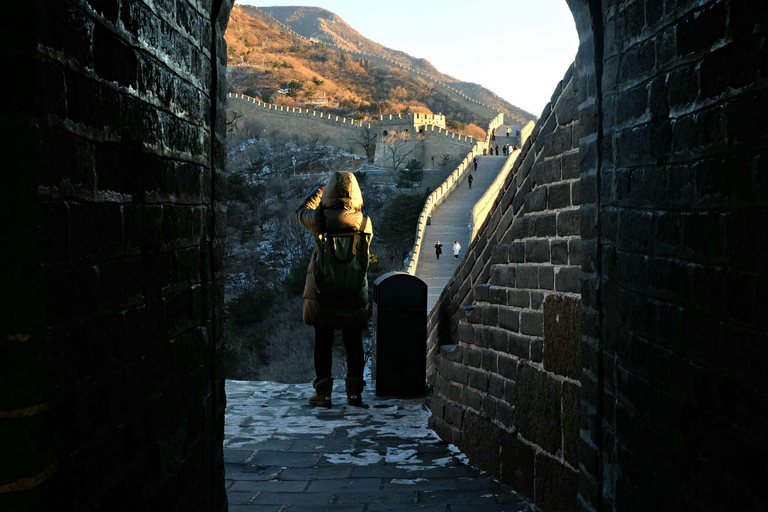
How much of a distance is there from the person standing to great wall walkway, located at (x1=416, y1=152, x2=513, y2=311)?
14.2 m

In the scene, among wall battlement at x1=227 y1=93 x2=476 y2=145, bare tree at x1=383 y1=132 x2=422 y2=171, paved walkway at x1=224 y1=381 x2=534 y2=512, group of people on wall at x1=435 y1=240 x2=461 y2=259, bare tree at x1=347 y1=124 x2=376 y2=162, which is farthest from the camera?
bare tree at x1=347 y1=124 x2=376 y2=162

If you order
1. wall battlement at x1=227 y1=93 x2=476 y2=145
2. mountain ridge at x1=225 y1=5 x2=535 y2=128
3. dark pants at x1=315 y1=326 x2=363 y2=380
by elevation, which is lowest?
dark pants at x1=315 y1=326 x2=363 y2=380

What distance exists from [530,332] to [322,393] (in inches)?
111

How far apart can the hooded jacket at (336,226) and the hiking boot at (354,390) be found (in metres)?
0.49

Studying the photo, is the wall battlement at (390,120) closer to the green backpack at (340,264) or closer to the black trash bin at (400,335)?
the black trash bin at (400,335)

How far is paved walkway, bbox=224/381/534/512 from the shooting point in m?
4.08

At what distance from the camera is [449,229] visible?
3158cm

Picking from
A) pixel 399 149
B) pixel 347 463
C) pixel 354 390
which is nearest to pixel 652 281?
pixel 347 463

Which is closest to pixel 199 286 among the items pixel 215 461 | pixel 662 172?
pixel 215 461

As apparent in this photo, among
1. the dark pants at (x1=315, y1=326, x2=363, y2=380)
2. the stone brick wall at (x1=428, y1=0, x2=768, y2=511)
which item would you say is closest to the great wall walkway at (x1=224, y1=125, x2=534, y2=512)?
the dark pants at (x1=315, y1=326, x2=363, y2=380)

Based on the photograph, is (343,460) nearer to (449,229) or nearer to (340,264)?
(340,264)

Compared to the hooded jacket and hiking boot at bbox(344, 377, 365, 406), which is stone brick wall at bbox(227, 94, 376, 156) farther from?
hiking boot at bbox(344, 377, 365, 406)

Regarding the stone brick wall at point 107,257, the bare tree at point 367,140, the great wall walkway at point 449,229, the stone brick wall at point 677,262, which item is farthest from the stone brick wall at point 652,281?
the bare tree at point 367,140

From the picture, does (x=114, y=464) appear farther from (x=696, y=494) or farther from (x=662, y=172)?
(x=662, y=172)
